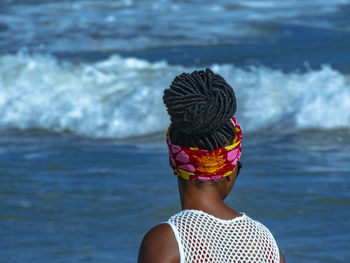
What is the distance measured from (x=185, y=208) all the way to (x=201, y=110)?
0.34 meters

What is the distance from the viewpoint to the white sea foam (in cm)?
866

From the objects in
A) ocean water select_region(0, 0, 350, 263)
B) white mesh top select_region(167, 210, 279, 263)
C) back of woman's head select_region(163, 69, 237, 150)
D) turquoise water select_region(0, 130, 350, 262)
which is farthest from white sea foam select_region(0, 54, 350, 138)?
back of woman's head select_region(163, 69, 237, 150)

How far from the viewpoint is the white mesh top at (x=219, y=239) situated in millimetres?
2240

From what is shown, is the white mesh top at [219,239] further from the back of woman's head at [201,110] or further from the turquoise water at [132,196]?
the turquoise water at [132,196]

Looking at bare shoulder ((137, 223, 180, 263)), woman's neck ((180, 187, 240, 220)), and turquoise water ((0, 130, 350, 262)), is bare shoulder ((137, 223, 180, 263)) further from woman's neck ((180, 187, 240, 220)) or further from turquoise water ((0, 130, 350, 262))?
turquoise water ((0, 130, 350, 262))

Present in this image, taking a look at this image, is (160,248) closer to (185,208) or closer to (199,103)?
(185,208)

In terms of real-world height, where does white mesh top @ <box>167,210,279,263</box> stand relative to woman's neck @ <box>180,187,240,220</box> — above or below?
below

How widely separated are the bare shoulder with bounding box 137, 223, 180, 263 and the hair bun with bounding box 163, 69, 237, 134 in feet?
1.00

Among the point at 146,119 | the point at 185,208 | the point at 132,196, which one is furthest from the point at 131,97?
the point at 185,208

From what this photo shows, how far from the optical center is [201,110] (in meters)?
2.15

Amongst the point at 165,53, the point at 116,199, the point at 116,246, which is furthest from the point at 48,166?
the point at 165,53

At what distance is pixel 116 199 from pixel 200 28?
30.0 feet

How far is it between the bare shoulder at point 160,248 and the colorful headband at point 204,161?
0.20 meters

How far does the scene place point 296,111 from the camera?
8812mm
